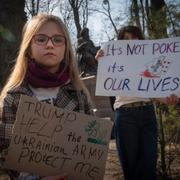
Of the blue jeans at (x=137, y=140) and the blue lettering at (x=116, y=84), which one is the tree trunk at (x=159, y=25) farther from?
the blue jeans at (x=137, y=140)

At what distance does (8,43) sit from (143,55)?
2795mm

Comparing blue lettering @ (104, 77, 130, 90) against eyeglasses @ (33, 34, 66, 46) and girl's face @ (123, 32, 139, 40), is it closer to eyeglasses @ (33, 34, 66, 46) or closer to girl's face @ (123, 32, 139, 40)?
girl's face @ (123, 32, 139, 40)

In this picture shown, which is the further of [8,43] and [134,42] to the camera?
[8,43]

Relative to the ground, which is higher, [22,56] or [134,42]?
[134,42]

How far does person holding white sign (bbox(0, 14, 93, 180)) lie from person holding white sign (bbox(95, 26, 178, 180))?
1732mm

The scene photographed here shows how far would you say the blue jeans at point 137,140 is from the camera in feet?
15.2

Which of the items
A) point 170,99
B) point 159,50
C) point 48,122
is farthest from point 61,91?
point 159,50

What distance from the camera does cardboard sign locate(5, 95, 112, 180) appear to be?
264 centimetres

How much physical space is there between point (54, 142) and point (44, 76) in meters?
0.35

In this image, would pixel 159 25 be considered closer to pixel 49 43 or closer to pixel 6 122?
pixel 49 43

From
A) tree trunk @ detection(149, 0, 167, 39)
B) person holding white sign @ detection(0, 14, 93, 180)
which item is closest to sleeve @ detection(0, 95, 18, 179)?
person holding white sign @ detection(0, 14, 93, 180)

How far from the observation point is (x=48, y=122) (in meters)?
2.70

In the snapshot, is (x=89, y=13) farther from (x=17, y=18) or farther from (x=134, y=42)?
(x=134, y=42)

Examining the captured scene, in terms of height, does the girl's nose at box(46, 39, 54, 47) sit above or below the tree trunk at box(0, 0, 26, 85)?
below
